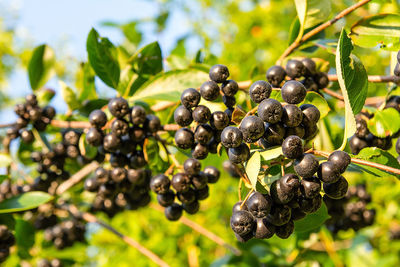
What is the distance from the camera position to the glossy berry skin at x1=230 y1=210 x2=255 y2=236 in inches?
50.2

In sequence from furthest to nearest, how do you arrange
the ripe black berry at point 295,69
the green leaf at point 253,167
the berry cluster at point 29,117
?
1. the berry cluster at point 29,117
2. the ripe black berry at point 295,69
3. the green leaf at point 253,167

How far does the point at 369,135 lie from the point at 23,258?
281 centimetres

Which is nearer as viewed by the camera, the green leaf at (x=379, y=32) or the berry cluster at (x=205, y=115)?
the berry cluster at (x=205, y=115)

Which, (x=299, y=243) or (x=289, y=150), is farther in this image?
(x=299, y=243)

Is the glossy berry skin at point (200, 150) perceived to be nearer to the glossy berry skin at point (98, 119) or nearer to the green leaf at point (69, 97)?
the glossy berry skin at point (98, 119)

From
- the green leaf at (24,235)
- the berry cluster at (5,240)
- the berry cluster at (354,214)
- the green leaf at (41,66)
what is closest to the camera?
the berry cluster at (5,240)

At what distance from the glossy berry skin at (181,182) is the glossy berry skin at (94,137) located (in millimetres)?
490

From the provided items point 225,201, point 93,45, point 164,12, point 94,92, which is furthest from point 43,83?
point 225,201

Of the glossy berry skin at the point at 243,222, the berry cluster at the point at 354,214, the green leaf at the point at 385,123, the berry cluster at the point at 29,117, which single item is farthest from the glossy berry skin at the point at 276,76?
the berry cluster at the point at 354,214

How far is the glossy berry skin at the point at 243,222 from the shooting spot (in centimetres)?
127

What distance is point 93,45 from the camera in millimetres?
2125

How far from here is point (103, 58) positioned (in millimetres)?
2176

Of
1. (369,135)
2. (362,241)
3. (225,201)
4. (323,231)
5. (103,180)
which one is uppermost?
(369,135)

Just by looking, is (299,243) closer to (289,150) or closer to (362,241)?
(362,241)
